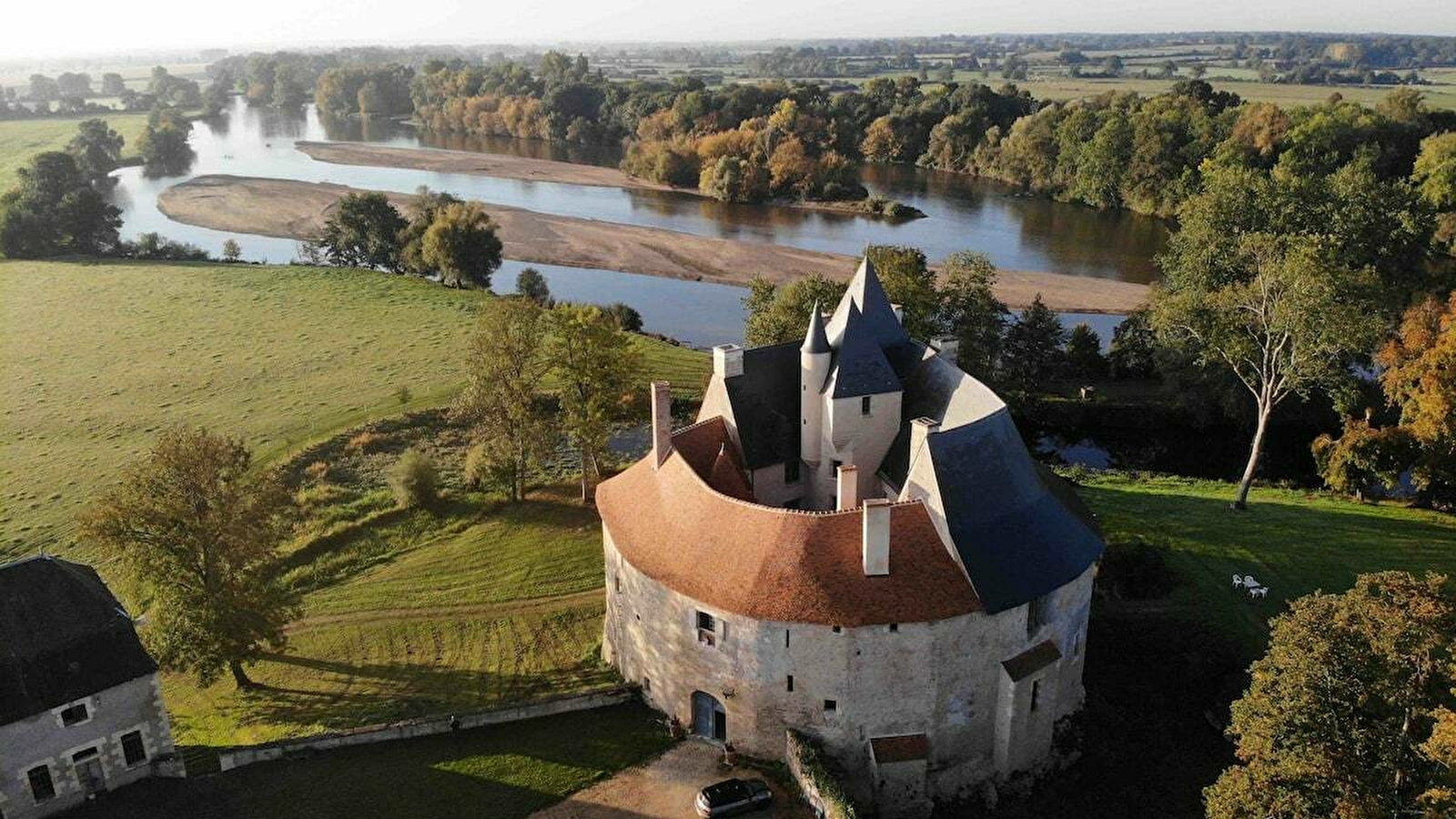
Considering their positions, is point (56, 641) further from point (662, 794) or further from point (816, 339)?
point (816, 339)

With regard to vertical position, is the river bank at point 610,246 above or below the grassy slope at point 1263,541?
above

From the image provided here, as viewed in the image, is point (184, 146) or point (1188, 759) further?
point (184, 146)

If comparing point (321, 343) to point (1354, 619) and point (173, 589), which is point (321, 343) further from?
A: point (1354, 619)

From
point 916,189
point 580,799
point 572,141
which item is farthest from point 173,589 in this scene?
point 572,141

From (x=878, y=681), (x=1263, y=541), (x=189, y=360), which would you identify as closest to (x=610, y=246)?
(x=189, y=360)

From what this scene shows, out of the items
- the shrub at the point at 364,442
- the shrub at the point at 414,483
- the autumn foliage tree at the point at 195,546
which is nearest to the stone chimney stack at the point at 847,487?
the autumn foliage tree at the point at 195,546

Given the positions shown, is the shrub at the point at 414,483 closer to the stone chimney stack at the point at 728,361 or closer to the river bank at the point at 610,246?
the stone chimney stack at the point at 728,361
